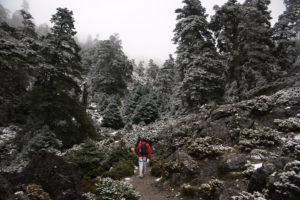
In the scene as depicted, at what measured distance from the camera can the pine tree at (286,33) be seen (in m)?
22.8

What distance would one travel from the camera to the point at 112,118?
27.0 m

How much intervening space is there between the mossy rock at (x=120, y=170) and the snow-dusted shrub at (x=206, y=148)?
3218 mm

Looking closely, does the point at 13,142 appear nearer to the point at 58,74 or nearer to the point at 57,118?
the point at 57,118

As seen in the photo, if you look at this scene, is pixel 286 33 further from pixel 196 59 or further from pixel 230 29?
pixel 196 59

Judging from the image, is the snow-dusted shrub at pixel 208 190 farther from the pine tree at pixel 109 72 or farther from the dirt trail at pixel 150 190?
the pine tree at pixel 109 72

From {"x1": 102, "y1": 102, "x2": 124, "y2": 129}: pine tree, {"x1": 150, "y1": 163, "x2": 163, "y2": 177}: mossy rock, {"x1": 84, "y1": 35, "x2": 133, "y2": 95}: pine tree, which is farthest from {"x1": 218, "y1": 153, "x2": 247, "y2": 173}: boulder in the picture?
Result: {"x1": 84, "y1": 35, "x2": 133, "y2": 95}: pine tree

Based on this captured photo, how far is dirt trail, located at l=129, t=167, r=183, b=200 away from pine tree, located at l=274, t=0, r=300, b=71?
19.5m

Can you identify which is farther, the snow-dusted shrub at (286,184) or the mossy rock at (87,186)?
the mossy rock at (87,186)

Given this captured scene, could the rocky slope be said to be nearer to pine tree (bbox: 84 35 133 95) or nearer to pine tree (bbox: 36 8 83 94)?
pine tree (bbox: 36 8 83 94)

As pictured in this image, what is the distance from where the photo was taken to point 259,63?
2016 cm

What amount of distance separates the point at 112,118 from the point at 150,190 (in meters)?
18.3

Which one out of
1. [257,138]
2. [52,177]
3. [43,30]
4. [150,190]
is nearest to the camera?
[52,177]

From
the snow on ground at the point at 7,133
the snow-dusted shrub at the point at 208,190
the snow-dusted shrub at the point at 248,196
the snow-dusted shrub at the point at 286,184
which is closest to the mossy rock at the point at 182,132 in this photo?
the snow-dusted shrub at the point at 208,190

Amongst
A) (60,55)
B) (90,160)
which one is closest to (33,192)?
(90,160)
